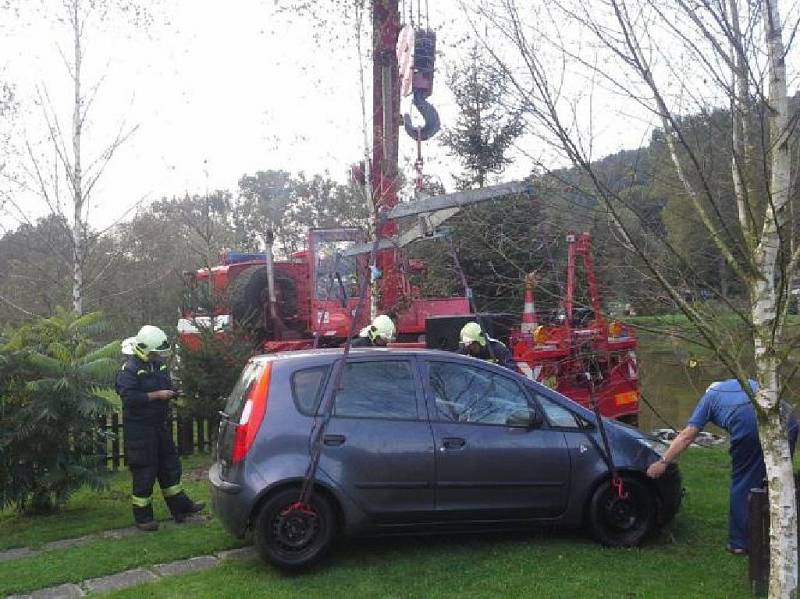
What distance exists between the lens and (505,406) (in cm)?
564

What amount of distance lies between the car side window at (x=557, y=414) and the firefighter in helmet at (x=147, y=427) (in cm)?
325

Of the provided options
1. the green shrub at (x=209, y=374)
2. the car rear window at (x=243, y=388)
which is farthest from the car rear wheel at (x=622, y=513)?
the green shrub at (x=209, y=374)

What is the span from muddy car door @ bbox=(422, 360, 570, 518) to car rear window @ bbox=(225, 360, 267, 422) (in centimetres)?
121

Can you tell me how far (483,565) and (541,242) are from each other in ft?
9.05

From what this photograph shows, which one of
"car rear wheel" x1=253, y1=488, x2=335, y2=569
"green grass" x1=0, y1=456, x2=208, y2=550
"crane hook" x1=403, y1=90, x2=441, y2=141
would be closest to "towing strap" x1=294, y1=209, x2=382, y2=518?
"car rear wheel" x1=253, y1=488, x2=335, y2=569

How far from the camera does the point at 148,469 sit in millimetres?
6590

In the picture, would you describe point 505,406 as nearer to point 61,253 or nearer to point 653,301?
point 653,301

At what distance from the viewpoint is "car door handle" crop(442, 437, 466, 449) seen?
5363 millimetres

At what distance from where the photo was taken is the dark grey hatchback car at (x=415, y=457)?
5.15 meters

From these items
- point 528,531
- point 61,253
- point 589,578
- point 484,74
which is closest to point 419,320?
point 528,531

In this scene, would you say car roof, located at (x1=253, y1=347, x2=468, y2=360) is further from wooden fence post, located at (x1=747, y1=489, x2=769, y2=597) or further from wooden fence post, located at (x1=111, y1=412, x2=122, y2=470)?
wooden fence post, located at (x1=111, y1=412, x2=122, y2=470)

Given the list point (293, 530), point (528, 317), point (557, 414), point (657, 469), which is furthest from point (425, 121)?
point (293, 530)

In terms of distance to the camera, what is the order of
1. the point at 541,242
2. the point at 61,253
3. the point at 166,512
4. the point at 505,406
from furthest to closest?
the point at 61,253 < the point at 166,512 < the point at 541,242 < the point at 505,406

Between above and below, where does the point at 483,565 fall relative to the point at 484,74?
below
